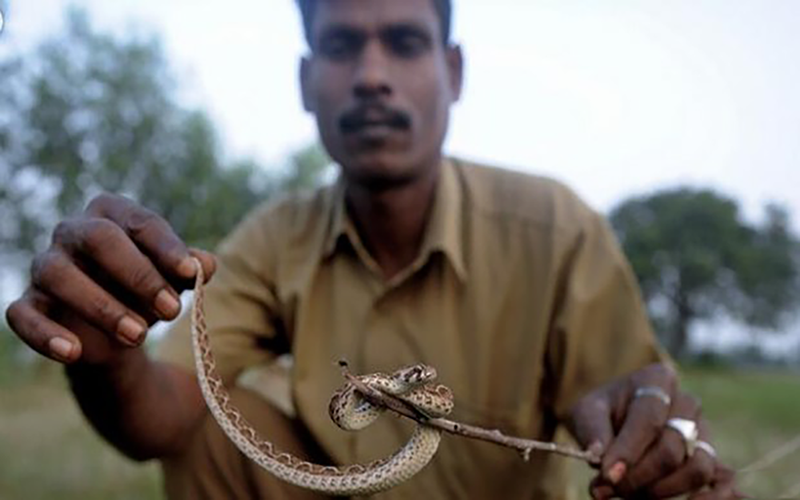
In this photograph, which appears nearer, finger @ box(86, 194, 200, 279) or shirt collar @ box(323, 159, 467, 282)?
finger @ box(86, 194, 200, 279)

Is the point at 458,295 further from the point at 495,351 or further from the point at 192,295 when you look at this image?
the point at 192,295

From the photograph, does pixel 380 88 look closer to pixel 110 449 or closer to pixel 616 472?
pixel 616 472

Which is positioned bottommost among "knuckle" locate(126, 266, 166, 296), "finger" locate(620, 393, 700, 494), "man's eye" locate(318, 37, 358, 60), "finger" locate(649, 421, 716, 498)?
"finger" locate(649, 421, 716, 498)

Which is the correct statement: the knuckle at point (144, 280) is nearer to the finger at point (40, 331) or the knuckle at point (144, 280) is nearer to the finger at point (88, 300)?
the finger at point (88, 300)

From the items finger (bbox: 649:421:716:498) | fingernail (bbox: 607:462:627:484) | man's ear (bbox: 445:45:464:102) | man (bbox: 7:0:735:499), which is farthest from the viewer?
man's ear (bbox: 445:45:464:102)

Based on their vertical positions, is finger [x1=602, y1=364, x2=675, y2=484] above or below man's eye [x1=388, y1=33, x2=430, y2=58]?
below

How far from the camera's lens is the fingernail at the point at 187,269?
184cm

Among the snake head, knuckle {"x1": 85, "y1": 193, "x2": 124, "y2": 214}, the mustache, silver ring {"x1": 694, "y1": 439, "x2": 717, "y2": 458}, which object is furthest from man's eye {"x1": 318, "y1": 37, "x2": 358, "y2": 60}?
the snake head

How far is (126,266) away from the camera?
185 cm

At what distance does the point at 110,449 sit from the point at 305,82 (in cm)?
370

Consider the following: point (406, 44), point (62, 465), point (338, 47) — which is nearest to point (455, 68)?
point (406, 44)

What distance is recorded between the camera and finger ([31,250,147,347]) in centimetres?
186

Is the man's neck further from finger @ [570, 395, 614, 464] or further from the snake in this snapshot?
the snake

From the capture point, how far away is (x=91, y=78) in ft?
58.0
